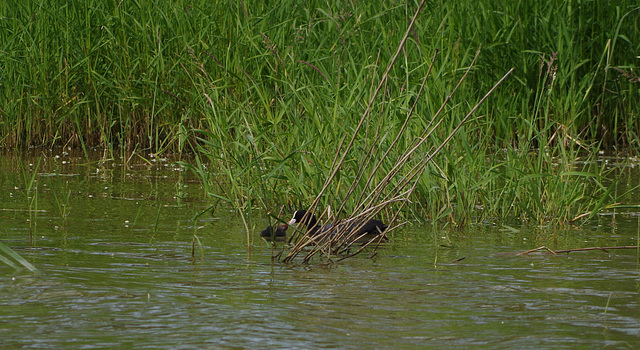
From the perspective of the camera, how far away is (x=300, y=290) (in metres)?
4.94

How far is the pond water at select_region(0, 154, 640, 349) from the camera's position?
4.01m

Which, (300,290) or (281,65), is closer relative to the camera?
(300,290)

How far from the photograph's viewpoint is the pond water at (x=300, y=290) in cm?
401

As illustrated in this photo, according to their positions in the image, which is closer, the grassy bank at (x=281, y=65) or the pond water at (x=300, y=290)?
the pond water at (x=300, y=290)

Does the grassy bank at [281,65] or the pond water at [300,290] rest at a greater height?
the grassy bank at [281,65]

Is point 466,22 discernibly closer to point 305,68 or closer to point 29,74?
point 305,68

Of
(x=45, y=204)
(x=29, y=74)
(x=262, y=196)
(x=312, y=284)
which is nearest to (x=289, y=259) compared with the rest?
(x=312, y=284)

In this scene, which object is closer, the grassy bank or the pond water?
the pond water

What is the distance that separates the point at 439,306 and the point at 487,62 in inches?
247

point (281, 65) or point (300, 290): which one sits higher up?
point (281, 65)

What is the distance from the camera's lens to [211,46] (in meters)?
10.5

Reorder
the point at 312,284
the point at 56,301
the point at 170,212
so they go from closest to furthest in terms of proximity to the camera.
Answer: the point at 56,301 < the point at 312,284 < the point at 170,212

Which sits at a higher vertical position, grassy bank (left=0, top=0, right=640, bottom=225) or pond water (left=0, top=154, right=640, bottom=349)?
grassy bank (left=0, top=0, right=640, bottom=225)

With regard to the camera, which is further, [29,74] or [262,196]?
[29,74]
